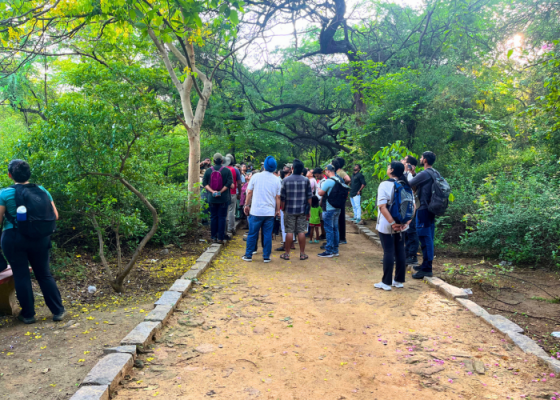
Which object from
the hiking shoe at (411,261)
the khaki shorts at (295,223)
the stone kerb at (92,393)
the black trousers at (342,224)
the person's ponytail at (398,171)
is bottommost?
the hiking shoe at (411,261)

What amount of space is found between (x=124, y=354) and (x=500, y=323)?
4.04 metres

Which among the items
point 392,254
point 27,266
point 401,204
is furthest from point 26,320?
point 401,204

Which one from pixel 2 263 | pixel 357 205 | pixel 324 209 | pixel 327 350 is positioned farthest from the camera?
pixel 357 205

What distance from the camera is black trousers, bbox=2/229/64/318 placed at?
436 centimetres

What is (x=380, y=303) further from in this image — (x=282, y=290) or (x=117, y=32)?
(x=117, y=32)

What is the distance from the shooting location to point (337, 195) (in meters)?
7.40

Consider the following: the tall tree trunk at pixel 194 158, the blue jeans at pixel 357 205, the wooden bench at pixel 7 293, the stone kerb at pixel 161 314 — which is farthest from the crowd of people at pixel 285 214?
the blue jeans at pixel 357 205

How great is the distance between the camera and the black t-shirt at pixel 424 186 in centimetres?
600

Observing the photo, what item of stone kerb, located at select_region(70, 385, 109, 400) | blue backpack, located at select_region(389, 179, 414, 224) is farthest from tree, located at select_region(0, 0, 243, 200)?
stone kerb, located at select_region(70, 385, 109, 400)

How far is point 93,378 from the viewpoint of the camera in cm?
299

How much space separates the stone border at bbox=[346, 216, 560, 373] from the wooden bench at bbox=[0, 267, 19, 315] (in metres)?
5.78

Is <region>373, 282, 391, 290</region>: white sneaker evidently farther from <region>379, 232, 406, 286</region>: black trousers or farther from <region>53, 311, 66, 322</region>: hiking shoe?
<region>53, 311, 66, 322</region>: hiking shoe

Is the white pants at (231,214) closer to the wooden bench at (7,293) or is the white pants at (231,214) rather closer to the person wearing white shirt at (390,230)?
the person wearing white shirt at (390,230)

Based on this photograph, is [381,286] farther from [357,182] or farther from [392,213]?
[357,182]
